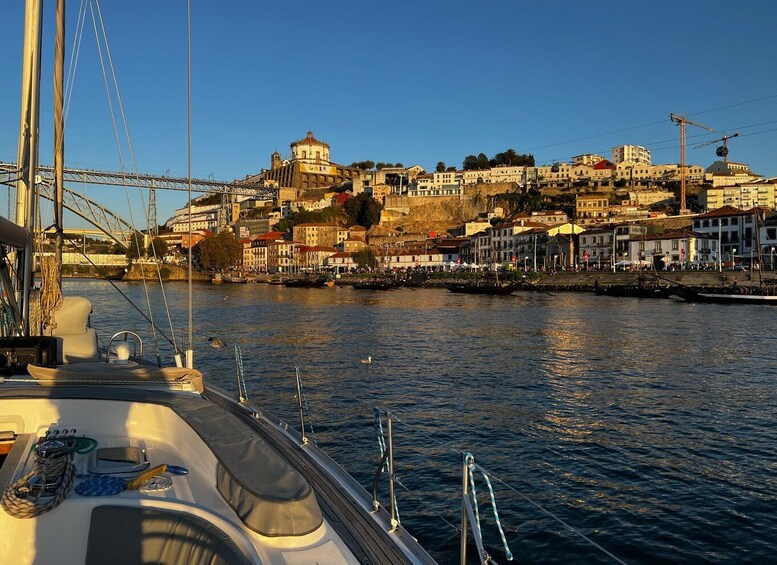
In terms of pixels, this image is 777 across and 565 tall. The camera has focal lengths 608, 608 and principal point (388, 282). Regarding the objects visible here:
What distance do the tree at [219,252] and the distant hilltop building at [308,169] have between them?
111 feet

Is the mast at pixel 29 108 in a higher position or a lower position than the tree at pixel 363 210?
lower

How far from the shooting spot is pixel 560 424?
11625mm

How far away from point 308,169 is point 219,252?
44857mm

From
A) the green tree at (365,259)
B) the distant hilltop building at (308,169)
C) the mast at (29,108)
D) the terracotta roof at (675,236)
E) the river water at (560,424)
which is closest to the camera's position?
the mast at (29,108)

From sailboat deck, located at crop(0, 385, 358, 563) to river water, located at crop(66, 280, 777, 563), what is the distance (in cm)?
171

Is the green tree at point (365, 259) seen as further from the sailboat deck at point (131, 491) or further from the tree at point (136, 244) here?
the sailboat deck at point (131, 491)

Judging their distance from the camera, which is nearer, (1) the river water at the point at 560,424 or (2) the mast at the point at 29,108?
(2) the mast at the point at 29,108

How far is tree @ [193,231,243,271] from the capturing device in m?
114

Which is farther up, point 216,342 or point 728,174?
point 728,174

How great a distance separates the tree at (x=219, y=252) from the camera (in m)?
114

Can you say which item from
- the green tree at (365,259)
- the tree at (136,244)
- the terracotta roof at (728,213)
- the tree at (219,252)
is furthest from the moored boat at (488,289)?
the tree at (219,252)

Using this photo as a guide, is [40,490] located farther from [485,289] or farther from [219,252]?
[219,252]

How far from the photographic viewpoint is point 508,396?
46.3 feet

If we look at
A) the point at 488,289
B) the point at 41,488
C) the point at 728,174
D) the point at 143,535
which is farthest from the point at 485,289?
the point at 728,174
